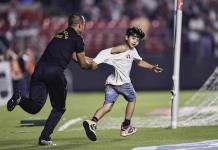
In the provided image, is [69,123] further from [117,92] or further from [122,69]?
[122,69]

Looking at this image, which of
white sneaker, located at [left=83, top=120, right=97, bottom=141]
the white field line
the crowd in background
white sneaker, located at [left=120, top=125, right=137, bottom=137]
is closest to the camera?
white sneaker, located at [left=83, top=120, right=97, bottom=141]

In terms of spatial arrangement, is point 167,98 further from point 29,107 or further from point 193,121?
point 29,107

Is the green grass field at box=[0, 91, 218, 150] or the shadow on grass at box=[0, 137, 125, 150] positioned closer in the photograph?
the shadow on grass at box=[0, 137, 125, 150]

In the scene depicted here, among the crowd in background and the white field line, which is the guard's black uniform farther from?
the crowd in background

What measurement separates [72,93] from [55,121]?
1621cm

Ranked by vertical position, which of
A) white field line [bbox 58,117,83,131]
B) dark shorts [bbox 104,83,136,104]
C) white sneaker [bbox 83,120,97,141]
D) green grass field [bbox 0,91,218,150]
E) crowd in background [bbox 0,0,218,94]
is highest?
dark shorts [bbox 104,83,136,104]

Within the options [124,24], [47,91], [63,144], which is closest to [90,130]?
[63,144]

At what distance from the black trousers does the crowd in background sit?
14.7 metres

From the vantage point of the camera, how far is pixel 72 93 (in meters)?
29.5

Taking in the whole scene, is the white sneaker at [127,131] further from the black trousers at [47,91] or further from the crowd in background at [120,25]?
the crowd in background at [120,25]

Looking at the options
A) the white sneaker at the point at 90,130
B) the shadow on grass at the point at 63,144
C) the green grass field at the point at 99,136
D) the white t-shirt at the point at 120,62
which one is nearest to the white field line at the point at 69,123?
the green grass field at the point at 99,136

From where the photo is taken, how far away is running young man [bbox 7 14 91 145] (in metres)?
13.1

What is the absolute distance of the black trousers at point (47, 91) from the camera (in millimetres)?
13109

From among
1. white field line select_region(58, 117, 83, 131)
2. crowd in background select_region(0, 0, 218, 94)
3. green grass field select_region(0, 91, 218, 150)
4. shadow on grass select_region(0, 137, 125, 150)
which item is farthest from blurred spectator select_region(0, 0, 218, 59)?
shadow on grass select_region(0, 137, 125, 150)
